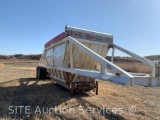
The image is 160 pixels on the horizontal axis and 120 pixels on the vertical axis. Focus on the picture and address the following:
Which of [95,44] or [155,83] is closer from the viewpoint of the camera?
[155,83]

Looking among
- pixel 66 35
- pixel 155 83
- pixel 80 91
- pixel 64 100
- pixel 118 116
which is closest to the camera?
pixel 155 83

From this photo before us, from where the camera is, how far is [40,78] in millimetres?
15102

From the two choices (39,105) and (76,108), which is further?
(39,105)

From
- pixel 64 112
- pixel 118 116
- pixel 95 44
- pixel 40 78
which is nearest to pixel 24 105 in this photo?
pixel 64 112

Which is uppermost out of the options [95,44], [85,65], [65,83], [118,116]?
[95,44]

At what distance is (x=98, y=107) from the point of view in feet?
23.5

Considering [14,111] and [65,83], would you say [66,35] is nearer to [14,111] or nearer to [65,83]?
[65,83]

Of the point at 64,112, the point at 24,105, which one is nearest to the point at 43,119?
the point at 64,112

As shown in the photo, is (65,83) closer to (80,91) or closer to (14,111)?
(80,91)

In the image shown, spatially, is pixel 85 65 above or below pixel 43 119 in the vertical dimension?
above

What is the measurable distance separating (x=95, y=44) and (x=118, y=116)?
3938 millimetres

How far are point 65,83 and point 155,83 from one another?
5.17 m

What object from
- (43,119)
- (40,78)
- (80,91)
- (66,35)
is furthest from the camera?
(40,78)

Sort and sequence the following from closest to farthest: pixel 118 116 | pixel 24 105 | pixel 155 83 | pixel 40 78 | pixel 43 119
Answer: pixel 155 83 → pixel 43 119 → pixel 118 116 → pixel 24 105 → pixel 40 78
